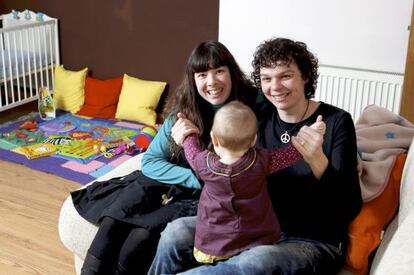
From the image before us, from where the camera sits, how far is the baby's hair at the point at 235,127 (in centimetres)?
147

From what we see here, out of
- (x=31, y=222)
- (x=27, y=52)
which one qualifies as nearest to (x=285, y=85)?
(x=31, y=222)

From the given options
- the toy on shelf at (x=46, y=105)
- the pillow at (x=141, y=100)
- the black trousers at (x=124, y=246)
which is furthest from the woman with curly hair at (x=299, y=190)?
the toy on shelf at (x=46, y=105)

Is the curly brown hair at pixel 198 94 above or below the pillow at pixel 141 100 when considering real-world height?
above

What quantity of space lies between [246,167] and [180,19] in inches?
106

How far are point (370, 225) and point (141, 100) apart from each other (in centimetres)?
272

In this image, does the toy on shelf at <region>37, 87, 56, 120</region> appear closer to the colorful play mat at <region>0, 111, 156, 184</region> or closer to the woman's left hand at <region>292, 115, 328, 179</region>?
the colorful play mat at <region>0, 111, 156, 184</region>

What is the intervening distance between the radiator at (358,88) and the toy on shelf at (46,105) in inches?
84.8

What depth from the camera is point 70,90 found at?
4.39m

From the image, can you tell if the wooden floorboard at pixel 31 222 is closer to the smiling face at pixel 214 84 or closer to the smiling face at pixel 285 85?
the smiling face at pixel 214 84

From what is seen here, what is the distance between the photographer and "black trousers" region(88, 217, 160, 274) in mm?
1768

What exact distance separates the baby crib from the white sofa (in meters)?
2.27

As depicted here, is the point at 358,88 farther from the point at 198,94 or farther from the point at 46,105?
the point at 46,105

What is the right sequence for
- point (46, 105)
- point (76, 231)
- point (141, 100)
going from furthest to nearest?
point (46, 105) → point (141, 100) → point (76, 231)

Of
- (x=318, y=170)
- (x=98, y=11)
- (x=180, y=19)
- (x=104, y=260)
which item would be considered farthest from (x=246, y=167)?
(x=98, y=11)
